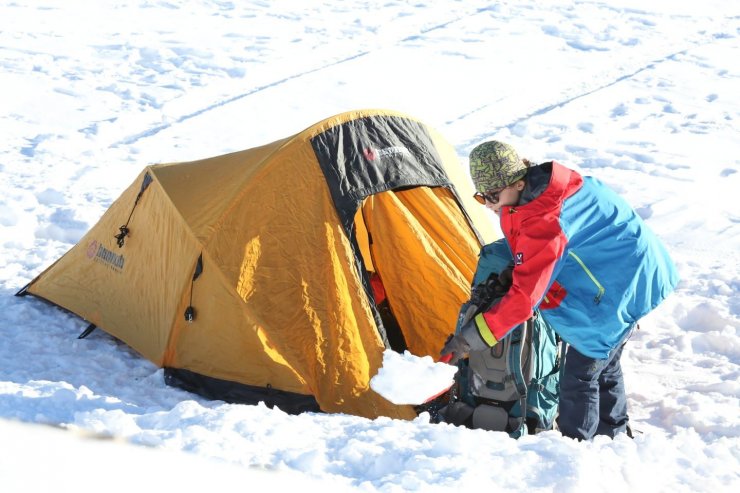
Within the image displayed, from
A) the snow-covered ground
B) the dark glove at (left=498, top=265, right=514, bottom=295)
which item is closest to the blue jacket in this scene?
the dark glove at (left=498, top=265, right=514, bottom=295)

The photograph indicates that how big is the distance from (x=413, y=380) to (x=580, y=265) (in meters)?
0.87

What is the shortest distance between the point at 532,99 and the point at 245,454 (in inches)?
332

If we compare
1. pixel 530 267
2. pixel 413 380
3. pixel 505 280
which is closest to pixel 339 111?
pixel 505 280

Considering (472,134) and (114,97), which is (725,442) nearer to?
(472,134)

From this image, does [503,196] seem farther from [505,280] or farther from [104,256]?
[104,256]

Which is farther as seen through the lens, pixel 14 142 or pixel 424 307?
pixel 14 142

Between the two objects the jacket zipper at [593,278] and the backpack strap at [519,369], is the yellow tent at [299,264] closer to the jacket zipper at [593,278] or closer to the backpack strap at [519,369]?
the backpack strap at [519,369]

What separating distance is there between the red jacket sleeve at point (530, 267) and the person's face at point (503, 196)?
108mm

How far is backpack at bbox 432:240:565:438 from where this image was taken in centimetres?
404

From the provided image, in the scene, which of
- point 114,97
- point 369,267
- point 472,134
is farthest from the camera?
point 114,97

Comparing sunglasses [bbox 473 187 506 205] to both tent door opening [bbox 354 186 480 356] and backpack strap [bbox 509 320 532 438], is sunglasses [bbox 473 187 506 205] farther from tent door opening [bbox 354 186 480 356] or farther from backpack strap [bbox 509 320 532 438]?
tent door opening [bbox 354 186 480 356]

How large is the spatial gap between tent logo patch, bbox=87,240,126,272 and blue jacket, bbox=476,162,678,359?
254 centimetres

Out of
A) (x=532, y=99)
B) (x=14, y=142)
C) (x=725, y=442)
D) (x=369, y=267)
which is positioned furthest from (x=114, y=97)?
(x=725, y=442)

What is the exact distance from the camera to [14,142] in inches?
345
